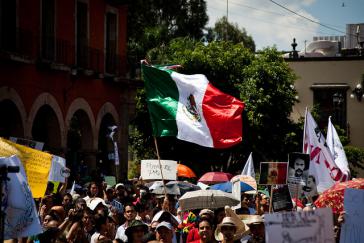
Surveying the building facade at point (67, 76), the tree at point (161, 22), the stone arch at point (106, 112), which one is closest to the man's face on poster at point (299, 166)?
the building facade at point (67, 76)

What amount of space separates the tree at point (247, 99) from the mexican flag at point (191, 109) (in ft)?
67.9

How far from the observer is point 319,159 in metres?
14.6

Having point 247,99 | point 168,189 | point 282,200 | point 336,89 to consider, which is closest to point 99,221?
point 282,200

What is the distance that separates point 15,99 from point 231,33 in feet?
135

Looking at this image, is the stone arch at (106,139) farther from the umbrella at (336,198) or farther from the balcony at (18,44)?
the umbrella at (336,198)

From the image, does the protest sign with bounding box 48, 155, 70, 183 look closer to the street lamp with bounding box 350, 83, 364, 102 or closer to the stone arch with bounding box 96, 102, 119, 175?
the stone arch with bounding box 96, 102, 119, 175

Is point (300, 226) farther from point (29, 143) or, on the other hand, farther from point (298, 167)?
point (29, 143)

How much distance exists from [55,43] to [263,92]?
41.9 ft

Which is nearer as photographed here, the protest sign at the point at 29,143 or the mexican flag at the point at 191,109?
the mexican flag at the point at 191,109

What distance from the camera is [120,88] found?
101ft

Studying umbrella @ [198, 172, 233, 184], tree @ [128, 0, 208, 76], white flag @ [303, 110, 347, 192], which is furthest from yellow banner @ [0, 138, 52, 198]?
tree @ [128, 0, 208, 76]

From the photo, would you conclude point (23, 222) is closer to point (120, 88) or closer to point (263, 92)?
point (120, 88)

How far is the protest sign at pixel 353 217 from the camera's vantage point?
30.7 feet

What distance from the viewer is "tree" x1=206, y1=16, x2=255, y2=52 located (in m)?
61.6
